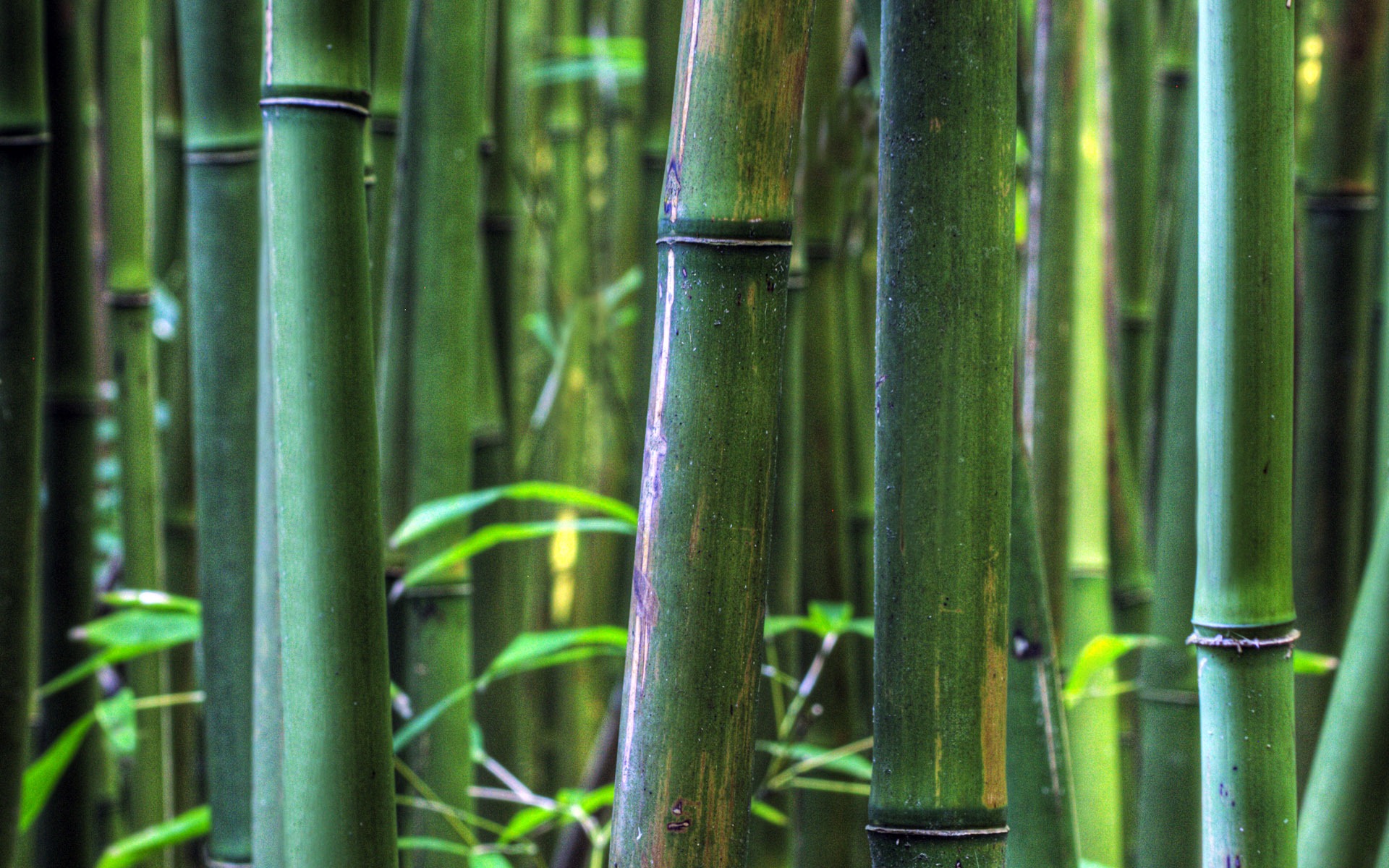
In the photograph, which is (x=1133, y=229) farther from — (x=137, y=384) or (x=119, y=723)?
(x=119, y=723)

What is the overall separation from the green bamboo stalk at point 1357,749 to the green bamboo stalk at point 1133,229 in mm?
425

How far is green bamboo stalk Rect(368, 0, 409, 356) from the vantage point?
566mm

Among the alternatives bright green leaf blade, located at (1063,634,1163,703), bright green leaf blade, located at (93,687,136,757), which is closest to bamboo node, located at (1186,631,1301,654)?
bright green leaf blade, located at (1063,634,1163,703)

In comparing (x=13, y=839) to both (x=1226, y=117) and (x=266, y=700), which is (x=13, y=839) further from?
(x=1226, y=117)

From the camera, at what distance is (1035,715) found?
0.44 m

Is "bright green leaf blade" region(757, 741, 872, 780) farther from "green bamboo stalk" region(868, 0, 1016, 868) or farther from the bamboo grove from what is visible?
"green bamboo stalk" region(868, 0, 1016, 868)

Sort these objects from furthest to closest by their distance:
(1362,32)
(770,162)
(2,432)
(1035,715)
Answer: (1362,32)
(2,432)
(1035,715)
(770,162)

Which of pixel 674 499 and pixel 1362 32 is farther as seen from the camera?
pixel 1362 32

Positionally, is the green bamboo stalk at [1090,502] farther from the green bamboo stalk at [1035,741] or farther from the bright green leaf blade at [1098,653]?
the green bamboo stalk at [1035,741]

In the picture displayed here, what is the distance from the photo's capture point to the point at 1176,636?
0.59 m

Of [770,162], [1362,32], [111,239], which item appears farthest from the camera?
[111,239]

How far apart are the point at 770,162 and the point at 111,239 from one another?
724 millimetres

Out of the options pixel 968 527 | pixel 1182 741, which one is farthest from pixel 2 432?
pixel 1182 741

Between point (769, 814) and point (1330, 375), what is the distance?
0.42 m
